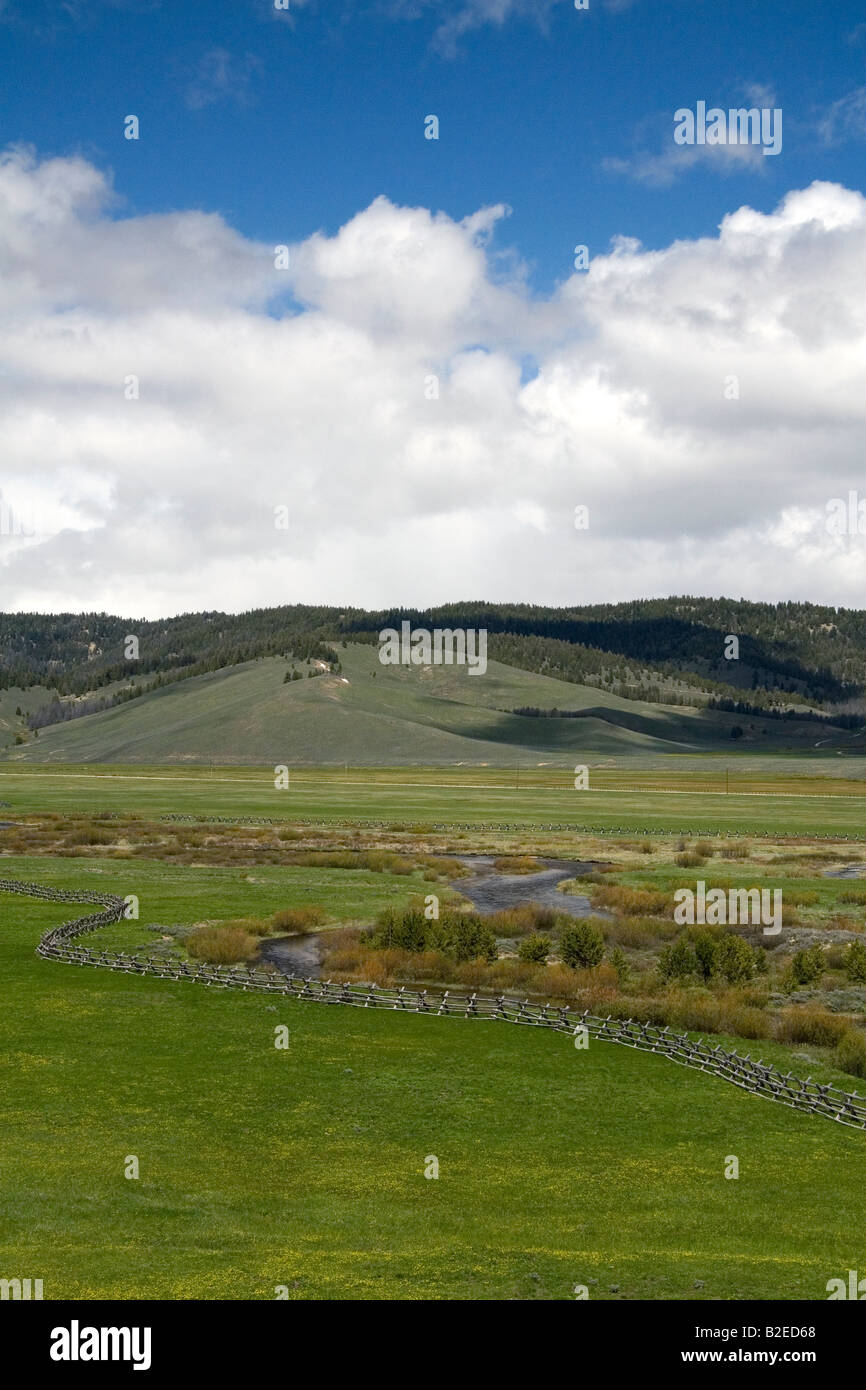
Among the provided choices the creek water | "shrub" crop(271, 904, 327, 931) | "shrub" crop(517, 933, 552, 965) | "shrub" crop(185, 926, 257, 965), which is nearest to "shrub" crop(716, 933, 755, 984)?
"shrub" crop(517, 933, 552, 965)

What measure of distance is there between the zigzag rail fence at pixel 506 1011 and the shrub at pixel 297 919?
953 cm

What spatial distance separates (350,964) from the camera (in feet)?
156

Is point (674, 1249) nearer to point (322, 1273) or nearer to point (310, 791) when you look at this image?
point (322, 1273)

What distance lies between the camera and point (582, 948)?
49.5 metres

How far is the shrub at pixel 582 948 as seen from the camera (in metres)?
49.1

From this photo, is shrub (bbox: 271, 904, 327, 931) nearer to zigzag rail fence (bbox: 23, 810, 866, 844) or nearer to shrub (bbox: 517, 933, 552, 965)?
shrub (bbox: 517, 933, 552, 965)

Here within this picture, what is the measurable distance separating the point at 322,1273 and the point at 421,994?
21627mm

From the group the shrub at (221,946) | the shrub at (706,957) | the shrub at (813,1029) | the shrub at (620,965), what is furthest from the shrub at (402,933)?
the shrub at (813,1029)

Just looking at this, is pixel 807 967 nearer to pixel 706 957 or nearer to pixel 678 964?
pixel 706 957

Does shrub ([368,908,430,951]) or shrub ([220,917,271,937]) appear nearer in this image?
shrub ([368,908,430,951])

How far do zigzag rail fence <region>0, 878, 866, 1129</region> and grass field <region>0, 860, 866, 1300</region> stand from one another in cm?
86

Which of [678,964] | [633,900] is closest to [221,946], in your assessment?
[678,964]

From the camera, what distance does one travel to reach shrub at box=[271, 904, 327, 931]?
2270 inches

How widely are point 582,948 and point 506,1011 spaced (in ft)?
39.2
